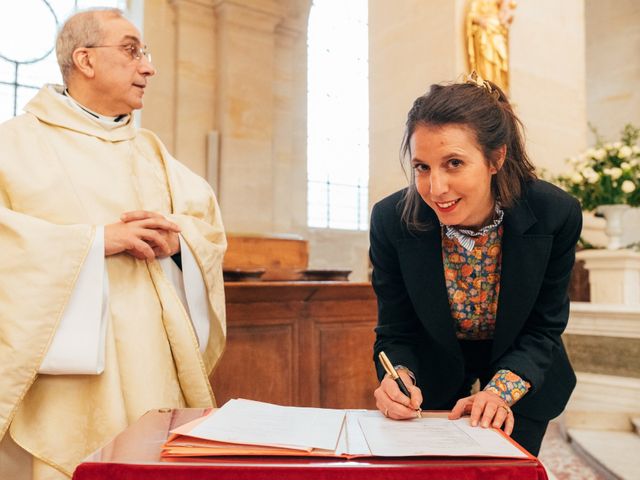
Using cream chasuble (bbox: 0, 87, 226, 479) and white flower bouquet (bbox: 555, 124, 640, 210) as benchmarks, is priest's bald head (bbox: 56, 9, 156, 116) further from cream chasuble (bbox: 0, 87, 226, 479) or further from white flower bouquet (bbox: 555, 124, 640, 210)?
white flower bouquet (bbox: 555, 124, 640, 210)

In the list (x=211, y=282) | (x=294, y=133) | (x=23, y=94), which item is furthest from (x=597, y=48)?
(x=211, y=282)

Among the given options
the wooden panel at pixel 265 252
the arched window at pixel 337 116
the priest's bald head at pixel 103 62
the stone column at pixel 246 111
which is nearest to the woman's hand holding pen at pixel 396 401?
the priest's bald head at pixel 103 62

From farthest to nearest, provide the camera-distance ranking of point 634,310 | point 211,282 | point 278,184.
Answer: point 278,184
point 634,310
point 211,282

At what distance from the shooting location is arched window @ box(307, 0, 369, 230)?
1278 centimetres

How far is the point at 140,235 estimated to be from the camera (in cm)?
227

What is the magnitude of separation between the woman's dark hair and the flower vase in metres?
3.83

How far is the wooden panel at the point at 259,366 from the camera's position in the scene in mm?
3678

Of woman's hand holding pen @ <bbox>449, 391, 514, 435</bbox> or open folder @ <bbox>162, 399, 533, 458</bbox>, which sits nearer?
open folder @ <bbox>162, 399, 533, 458</bbox>

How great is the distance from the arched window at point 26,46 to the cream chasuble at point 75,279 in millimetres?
8260

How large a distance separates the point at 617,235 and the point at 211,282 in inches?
157

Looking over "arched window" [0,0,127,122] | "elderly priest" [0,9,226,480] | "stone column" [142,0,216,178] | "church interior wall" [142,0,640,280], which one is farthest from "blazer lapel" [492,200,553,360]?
"arched window" [0,0,127,122]

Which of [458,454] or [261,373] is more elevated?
[458,454]

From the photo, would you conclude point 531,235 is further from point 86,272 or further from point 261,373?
point 261,373

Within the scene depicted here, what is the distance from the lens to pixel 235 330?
3.74 m
